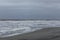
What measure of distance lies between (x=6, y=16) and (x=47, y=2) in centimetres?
47

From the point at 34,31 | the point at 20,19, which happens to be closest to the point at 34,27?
the point at 34,31

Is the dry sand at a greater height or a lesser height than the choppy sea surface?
lesser

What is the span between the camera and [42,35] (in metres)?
1.94

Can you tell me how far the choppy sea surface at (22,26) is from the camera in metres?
1.84

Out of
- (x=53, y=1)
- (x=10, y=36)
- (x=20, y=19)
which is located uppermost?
(x=53, y=1)

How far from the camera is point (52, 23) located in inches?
73.2

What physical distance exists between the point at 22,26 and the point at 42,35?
0.86 feet

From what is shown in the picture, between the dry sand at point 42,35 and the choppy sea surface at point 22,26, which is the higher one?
the choppy sea surface at point 22,26

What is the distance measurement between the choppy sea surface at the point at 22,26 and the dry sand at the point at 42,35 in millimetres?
52

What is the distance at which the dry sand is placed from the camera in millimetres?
1898

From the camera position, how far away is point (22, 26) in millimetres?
1851

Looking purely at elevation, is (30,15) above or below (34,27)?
above

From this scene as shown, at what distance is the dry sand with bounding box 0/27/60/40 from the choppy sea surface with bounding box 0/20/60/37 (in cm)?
5

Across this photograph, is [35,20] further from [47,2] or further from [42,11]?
[47,2]
